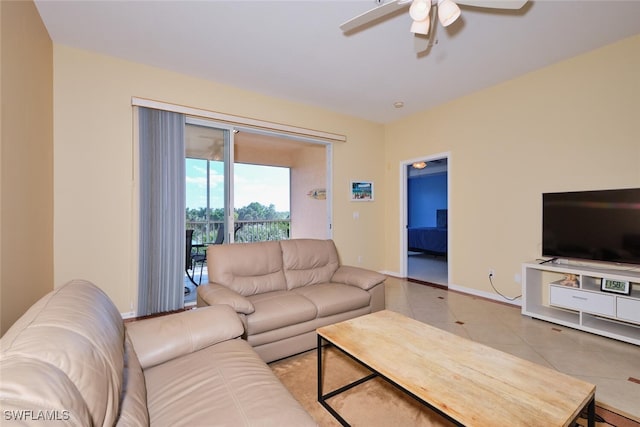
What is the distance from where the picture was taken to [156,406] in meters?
1.07

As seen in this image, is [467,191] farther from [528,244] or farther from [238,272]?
[238,272]

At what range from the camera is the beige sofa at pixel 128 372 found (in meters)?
0.61

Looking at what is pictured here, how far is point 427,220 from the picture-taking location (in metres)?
9.08

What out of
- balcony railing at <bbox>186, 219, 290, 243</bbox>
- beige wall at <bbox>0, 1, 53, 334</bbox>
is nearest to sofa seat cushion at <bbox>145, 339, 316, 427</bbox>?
beige wall at <bbox>0, 1, 53, 334</bbox>

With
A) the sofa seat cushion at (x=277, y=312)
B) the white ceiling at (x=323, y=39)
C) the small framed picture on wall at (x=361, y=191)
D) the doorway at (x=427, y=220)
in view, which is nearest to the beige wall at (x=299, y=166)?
the small framed picture on wall at (x=361, y=191)

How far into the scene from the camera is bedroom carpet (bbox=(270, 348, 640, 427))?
151 cm

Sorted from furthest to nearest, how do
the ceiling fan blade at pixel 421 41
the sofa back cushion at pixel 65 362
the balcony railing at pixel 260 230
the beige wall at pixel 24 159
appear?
the balcony railing at pixel 260 230 → the ceiling fan blade at pixel 421 41 → the beige wall at pixel 24 159 → the sofa back cushion at pixel 65 362


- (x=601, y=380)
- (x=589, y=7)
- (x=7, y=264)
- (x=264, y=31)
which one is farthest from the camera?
(x=264, y=31)

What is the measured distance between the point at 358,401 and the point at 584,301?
2.45 metres

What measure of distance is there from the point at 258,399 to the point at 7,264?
6.09 feet

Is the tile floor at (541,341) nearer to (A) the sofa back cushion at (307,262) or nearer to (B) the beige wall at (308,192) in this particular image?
(A) the sofa back cushion at (307,262)

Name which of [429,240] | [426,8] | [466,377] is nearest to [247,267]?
[466,377]

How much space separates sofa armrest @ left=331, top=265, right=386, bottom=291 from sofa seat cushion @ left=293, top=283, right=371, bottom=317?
0.21 feet

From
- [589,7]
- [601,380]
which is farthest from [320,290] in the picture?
[589,7]
